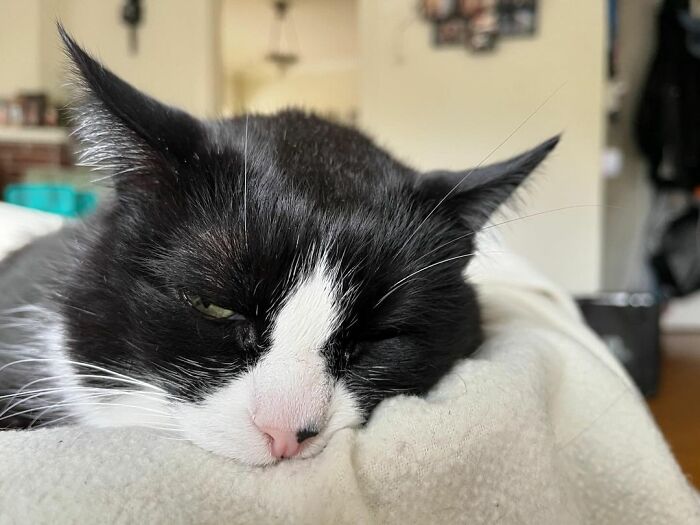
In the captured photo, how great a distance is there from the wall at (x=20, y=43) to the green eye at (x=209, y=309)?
3.84 metres

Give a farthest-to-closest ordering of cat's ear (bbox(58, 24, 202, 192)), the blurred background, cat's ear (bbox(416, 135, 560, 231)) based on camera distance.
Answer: the blurred background
cat's ear (bbox(416, 135, 560, 231))
cat's ear (bbox(58, 24, 202, 192))

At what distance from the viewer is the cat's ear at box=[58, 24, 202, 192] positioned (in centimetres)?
56

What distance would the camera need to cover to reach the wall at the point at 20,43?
12.3 feet

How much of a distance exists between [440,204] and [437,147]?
2.58 meters

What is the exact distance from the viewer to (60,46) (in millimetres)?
580

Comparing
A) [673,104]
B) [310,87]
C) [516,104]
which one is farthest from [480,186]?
[310,87]

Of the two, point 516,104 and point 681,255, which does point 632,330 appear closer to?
point 516,104

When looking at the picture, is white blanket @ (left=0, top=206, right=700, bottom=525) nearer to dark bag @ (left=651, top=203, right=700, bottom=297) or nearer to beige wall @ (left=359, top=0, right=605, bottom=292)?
beige wall @ (left=359, top=0, right=605, bottom=292)

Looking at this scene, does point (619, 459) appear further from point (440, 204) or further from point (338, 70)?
point (338, 70)

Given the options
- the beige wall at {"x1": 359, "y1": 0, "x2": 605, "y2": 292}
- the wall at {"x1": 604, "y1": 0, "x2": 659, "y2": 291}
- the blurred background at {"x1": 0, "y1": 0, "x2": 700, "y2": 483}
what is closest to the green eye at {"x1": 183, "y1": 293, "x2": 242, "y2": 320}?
the blurred background at {"x1": 0, "y1": 0, "x2": 700, "y2": 483}

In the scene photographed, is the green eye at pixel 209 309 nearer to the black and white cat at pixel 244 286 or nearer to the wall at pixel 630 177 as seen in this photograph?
the black and white cat at pixel 244 286

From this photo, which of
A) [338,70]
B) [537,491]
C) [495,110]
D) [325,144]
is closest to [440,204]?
[325,144]

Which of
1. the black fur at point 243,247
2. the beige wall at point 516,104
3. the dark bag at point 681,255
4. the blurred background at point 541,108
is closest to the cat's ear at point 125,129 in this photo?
the black fur at point 243,247

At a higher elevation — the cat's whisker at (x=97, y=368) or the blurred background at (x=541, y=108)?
the blurred background at (x=541, y=108)
